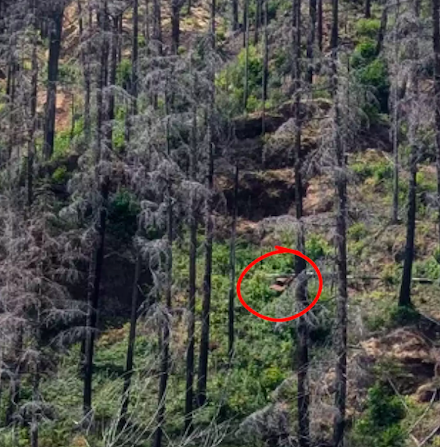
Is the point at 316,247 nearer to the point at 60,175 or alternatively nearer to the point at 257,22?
the point at 60,175

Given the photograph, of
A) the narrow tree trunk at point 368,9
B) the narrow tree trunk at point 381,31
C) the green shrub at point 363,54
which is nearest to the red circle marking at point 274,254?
the green shrub at point 363,54

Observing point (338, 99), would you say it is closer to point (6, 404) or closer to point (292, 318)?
point (292, 318)

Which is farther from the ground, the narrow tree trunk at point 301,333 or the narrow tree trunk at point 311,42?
the narrow tree trunk at point 311,42

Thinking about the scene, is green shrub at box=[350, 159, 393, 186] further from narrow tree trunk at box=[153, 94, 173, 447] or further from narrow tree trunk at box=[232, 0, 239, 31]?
narrow tree trunk at box=[232, 0, 239, 31]

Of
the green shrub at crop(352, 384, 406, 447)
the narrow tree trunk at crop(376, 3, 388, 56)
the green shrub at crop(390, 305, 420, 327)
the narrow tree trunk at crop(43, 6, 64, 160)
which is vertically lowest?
the green shrub at crop(352, 384, 406, 447)

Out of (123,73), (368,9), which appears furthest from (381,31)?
(123,73)

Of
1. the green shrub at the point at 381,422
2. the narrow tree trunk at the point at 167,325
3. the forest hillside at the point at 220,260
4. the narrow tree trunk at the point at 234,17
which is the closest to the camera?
the forest hillside at the point at 220,260

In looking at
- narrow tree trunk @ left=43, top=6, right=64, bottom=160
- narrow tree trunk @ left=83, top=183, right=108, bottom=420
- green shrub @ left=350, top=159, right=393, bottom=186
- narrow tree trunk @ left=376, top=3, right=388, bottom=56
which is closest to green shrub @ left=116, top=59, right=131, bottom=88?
narrow tree trunk @ left=43, top=6, right=64, bottom=160

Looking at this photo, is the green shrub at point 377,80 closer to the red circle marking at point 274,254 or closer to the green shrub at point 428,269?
the red circle marking at point 274,254
